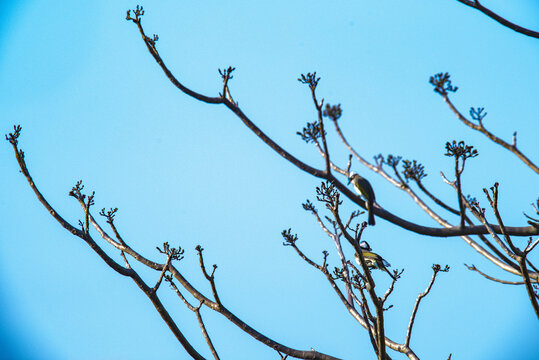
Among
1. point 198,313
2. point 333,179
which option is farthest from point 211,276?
point 333,179

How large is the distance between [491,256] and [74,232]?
482cm

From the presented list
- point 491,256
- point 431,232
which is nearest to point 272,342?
point 431,232

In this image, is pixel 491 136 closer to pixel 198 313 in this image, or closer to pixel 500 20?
pixel 500 20

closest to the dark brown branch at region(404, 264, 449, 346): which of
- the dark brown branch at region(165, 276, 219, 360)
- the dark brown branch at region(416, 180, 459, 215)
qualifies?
the dark brown branch at region(416, 180, 459, 215)

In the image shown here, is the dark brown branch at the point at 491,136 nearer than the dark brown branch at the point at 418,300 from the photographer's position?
Yes

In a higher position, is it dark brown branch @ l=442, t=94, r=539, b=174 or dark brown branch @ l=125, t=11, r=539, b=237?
dark brown branch @ l=442, t=94, r=539, b=174

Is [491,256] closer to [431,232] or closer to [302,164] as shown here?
[431,232]

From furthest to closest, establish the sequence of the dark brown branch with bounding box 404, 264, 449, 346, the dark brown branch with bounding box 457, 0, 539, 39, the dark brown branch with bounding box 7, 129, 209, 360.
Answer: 1. the dark brown branch with bounding box 404, 264, 449, 346
2. the dark brown branch with bounding box 7, 129, 209, 360
3. the dark brown branch with bounding box 457, 0, 539, 39

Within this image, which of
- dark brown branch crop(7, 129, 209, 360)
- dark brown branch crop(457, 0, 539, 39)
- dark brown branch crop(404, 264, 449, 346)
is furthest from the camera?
dark brown branch crop(404, 264, 449, 346)

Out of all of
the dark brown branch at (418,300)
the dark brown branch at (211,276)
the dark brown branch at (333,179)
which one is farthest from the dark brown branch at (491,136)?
the dark brown branch at (211,276)

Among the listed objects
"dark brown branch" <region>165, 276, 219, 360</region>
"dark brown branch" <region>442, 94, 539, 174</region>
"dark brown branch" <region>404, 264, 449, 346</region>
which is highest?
"dark brown branch" <region>442, 94, 539, 174</region>

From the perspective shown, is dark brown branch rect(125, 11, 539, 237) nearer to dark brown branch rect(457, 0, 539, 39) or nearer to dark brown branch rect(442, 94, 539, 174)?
dark brown branch rect(442, 94, 539, 174)

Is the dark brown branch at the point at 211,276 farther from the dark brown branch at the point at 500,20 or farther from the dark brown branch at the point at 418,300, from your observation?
the dark brown branch at the point at 500,20

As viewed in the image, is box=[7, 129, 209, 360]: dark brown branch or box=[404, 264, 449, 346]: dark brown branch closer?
box=[7, 129, 209, 360]: dark brown branch
